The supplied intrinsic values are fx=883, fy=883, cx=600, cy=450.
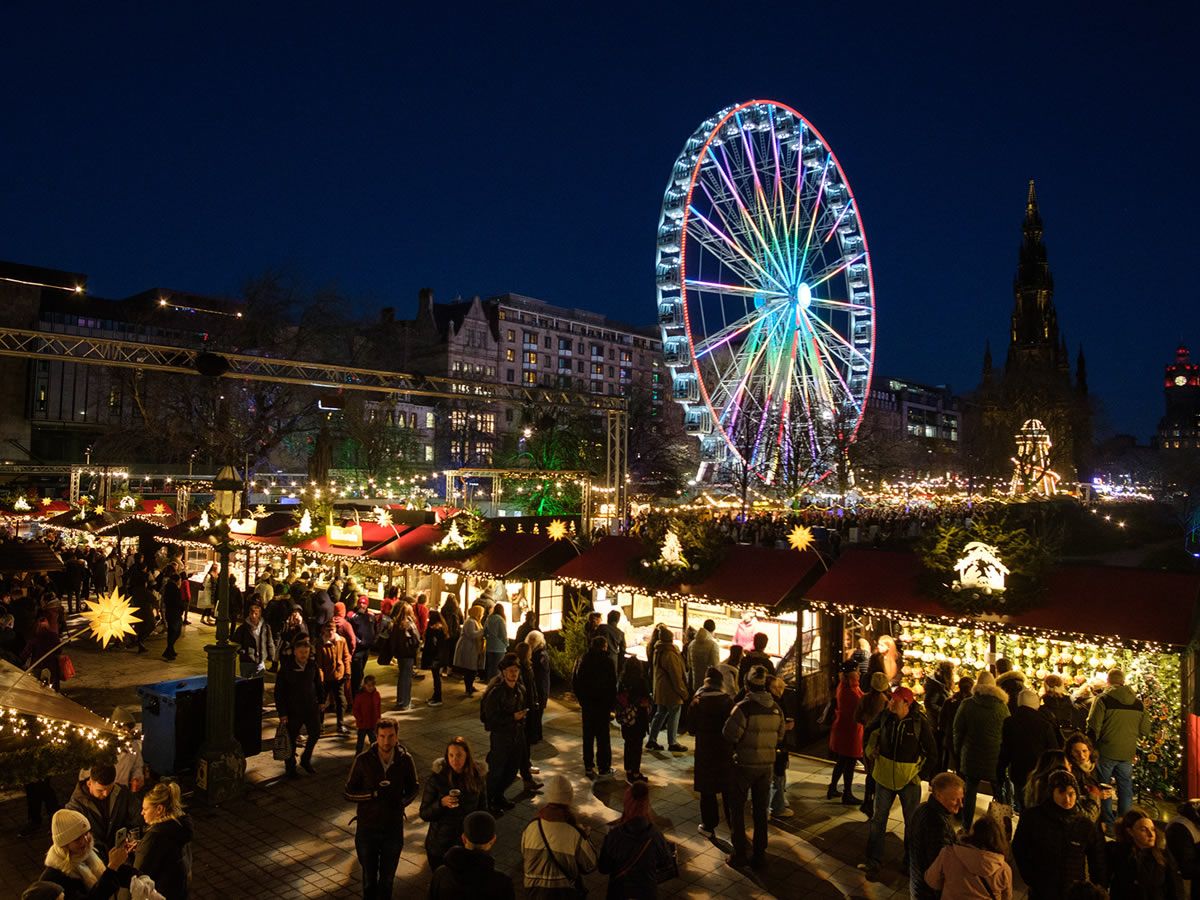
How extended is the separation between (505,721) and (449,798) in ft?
8.14

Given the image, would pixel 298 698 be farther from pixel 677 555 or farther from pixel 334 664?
pixel 677 555

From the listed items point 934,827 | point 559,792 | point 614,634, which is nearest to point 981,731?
point 934,827

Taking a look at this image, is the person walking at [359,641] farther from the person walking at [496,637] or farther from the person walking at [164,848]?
the person walking at [164,848]

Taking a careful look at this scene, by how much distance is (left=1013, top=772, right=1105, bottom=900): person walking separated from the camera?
5453mm

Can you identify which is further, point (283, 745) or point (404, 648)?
point (404, 648)

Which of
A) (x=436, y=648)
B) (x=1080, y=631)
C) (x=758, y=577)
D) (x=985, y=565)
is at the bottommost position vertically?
(x=436, y=648)

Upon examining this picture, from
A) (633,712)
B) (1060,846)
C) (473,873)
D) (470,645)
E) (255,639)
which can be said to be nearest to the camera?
(473,873)

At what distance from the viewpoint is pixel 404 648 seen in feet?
39.4

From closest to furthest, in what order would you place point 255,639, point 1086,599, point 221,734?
1. point 221,734
2. point 1086,599
3. point 255,639

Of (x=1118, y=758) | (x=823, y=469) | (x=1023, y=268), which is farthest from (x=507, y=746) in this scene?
(x=1023, y=268)

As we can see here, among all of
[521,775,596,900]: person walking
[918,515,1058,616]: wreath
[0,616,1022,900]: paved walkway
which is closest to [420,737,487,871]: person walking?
[521,775,596,900]: person walking

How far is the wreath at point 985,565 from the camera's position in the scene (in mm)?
9516

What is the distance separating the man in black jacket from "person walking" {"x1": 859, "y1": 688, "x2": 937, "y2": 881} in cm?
148

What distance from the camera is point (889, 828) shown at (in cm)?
818
